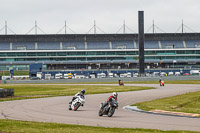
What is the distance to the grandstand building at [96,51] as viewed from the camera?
508 feet

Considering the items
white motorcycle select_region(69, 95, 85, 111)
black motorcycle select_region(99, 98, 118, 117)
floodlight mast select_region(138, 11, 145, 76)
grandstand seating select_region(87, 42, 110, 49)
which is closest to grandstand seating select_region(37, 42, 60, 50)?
grandstand seating select_region(87, 42, 110, 49)

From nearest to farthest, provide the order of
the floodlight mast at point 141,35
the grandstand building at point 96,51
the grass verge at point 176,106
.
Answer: the grass verge at point 176,106, the floodlight mast at point 141,35, the grandstand building at point 96,51

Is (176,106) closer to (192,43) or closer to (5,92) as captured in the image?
(5,92)

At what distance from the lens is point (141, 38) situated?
360ft

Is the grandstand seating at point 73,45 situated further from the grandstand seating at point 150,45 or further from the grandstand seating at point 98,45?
the grandstand seating at point 150,45

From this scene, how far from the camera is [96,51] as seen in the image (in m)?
156

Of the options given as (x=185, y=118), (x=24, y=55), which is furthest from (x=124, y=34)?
(x=185, y=118)

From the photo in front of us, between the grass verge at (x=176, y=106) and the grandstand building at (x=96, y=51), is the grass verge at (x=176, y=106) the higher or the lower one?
the lower one

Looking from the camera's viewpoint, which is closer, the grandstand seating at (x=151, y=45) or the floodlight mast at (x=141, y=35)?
the floodlight mast at (x=141, y=35)

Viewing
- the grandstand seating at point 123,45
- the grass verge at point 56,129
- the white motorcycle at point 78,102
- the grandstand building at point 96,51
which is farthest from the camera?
the grandstand seating at point 123,45

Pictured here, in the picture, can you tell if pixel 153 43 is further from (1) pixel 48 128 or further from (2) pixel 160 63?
(1) pixel 48 128

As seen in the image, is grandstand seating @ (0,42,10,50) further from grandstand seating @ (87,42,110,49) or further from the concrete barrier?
the concrete barrier

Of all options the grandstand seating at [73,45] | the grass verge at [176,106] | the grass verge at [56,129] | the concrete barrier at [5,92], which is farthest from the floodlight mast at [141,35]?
the grass verge at [56,129]

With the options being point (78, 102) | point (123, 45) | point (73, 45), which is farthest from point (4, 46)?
point (78, 102)
